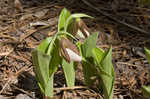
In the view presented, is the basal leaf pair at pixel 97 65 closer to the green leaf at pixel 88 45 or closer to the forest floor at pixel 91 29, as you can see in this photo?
the green leaf at pixel 88 45

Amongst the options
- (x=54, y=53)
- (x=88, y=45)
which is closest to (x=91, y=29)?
(x=88, y=45)

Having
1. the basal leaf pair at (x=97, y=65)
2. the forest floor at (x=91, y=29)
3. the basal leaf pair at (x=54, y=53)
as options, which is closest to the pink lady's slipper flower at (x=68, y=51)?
the basal leaf pair at (x=54, y=53)

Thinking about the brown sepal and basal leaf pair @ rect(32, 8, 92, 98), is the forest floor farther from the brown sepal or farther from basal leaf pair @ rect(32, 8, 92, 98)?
the brown sepal

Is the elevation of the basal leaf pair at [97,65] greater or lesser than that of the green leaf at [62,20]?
lesser

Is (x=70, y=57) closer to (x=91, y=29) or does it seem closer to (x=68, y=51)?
(x=68, y=51)

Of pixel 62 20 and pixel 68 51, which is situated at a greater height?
pixel 62 20

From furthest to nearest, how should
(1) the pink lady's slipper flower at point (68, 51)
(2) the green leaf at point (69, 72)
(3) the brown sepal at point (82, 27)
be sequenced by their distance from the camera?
1. (2) the green leaf at point (69, 72)
2. (3) the brown sepal at point (82, 27)
3. (1) the pink lady's slipper flower at point (68, 51)

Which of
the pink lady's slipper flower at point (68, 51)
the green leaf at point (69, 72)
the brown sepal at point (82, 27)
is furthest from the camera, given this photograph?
the green leaf at point (69, 72)
